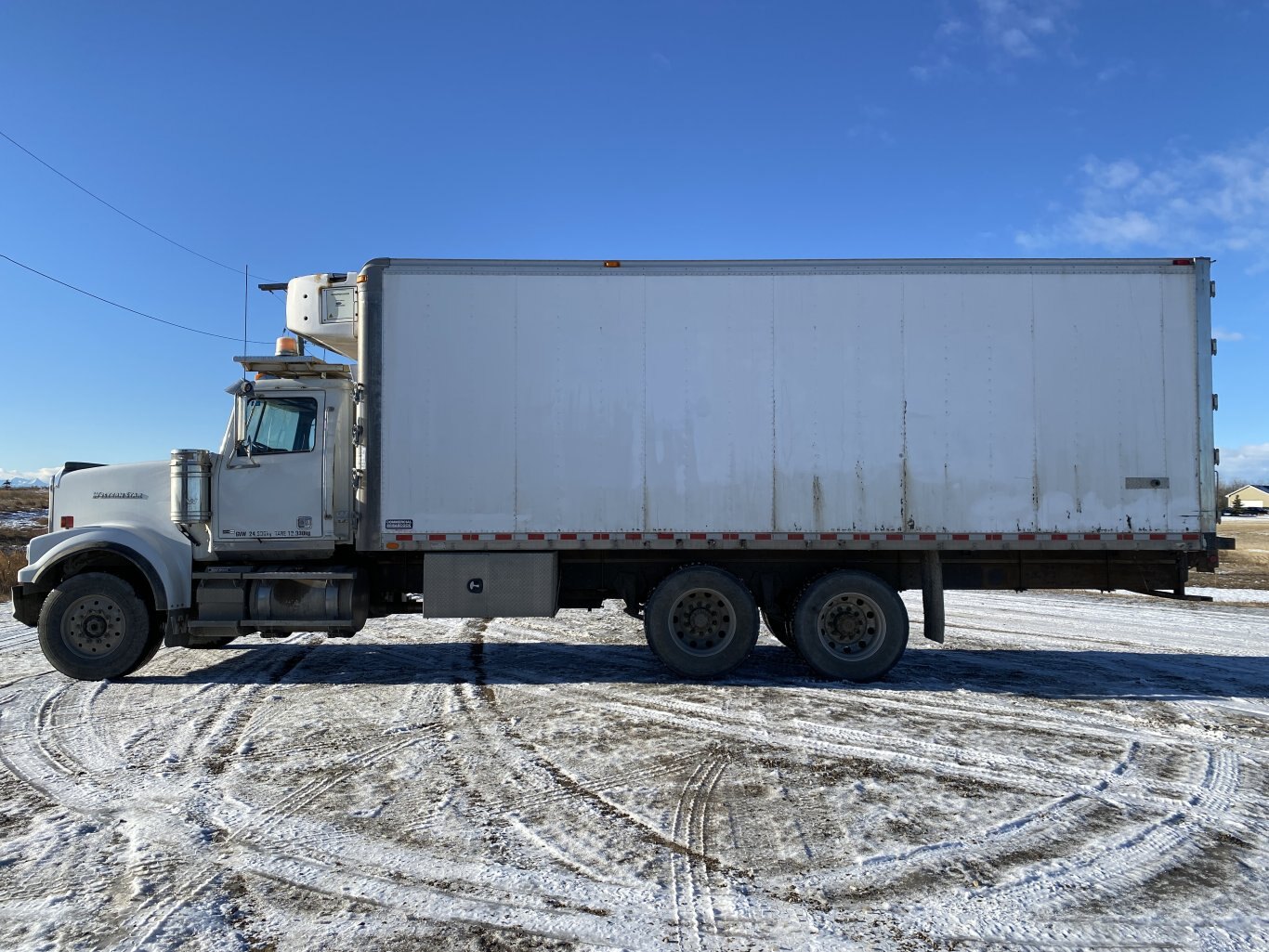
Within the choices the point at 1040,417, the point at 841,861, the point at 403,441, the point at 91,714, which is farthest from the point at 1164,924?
the point at 91,714

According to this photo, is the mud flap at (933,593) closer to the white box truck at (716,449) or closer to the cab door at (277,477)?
the white box truck at (716,449)

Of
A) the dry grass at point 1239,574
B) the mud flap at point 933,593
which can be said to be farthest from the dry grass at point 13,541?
the dry grass at point 1239,574

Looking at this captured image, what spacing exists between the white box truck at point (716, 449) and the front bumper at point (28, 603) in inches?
1.3

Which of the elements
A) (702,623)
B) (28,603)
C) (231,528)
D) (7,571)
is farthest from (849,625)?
(7,571)

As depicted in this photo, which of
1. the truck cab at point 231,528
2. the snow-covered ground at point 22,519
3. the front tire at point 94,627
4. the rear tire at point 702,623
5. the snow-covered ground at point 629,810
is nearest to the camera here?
the snow-covered ground at point 629,810

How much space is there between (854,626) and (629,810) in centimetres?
404

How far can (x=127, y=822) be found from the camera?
417 cm

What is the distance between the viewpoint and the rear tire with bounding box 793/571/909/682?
24.5ft

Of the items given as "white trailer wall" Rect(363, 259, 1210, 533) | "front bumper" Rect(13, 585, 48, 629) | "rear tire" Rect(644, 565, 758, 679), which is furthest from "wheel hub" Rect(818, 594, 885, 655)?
"front bumper" Rect(13, 585, 48, 629)

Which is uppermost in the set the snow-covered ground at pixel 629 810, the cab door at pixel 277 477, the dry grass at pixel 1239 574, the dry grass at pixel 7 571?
the cab door at pixel 277 477

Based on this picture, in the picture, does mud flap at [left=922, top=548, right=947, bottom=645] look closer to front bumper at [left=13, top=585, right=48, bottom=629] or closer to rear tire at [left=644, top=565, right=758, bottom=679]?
rear tire at [left=644, top=565, right=758, bottom=679]

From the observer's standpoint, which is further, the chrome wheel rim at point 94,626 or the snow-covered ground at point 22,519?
the snow-covered ground at point 22,519

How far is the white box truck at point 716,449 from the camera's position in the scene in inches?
285

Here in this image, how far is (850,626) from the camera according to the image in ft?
24.9
